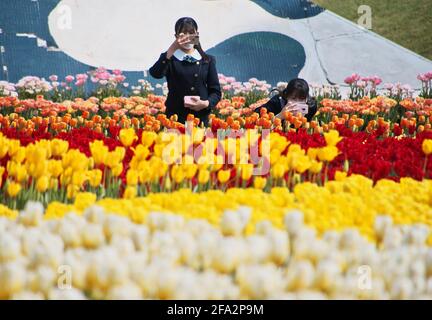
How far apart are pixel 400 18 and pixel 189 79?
43.9ft

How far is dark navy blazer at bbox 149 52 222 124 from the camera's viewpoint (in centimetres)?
612

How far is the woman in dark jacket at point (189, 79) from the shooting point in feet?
19.7

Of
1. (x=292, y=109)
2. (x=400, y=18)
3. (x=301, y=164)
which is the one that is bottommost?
(x=301, y=164)

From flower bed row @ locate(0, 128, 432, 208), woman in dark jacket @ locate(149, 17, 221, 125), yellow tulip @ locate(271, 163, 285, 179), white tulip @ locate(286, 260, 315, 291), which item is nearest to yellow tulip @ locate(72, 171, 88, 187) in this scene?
flower bed row @ locate(0, 128, 432, 208)

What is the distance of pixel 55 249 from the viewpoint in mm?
2090

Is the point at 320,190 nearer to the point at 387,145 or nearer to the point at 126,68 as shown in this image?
the point at 387,145

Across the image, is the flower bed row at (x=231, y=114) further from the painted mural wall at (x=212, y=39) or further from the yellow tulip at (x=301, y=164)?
the painted mural wall at (x=212, y=39)

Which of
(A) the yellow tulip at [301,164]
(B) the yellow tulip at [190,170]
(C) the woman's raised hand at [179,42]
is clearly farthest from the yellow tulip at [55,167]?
(C) the woman's raised hand at [179,42]

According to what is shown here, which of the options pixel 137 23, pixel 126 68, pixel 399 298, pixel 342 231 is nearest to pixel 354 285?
pixel 399 298

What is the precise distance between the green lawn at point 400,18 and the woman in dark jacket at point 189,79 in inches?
439

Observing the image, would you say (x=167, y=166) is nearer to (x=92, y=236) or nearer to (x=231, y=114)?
(x=92, y=236)

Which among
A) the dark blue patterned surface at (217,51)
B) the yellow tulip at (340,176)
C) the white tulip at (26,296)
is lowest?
the white tulip at (26,296)

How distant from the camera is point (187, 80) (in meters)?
6.19

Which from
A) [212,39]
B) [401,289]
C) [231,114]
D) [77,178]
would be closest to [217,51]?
[212,39]
